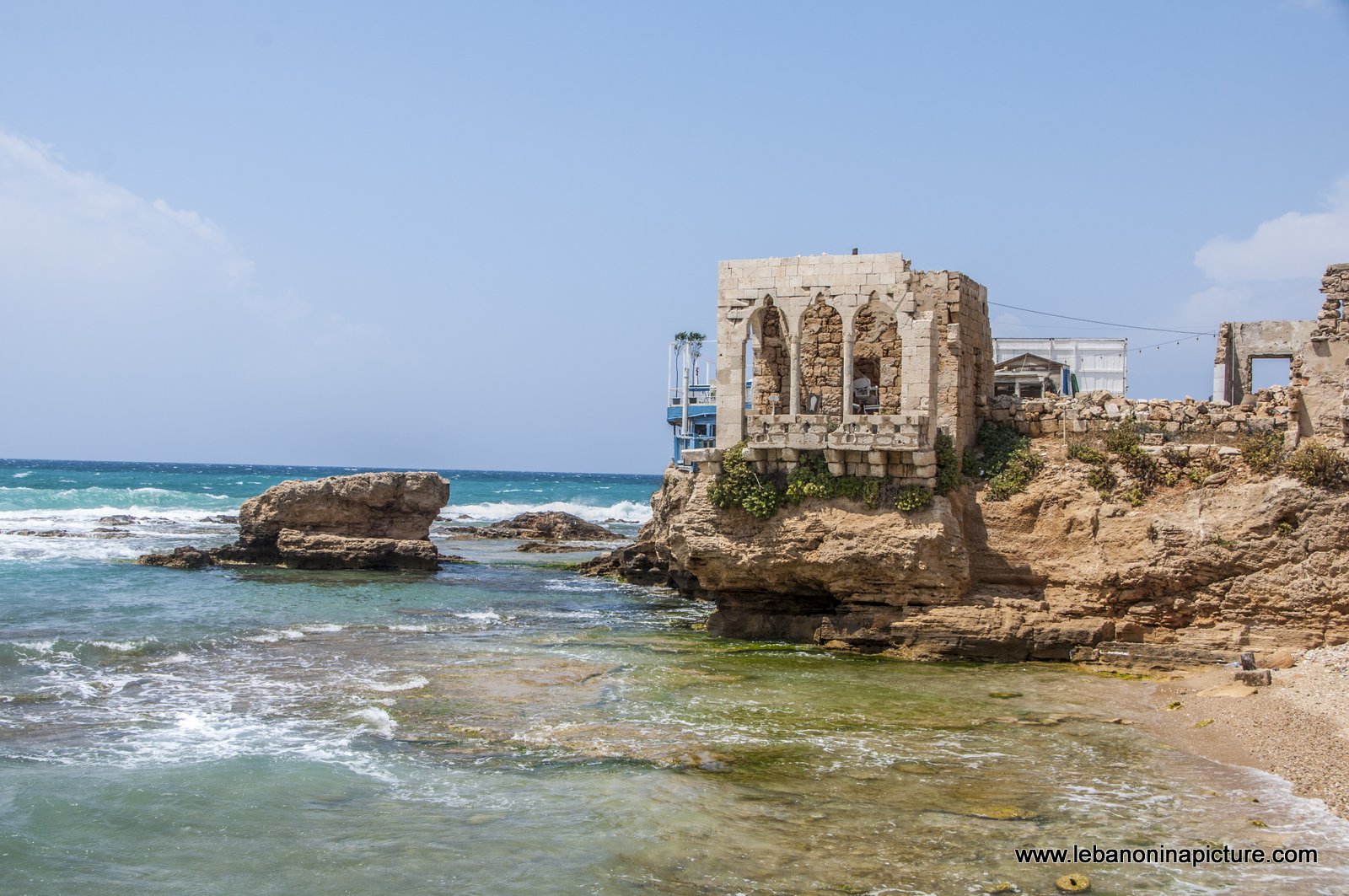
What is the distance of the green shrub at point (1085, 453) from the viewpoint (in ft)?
57.3

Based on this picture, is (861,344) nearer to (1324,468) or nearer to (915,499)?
(915,499)

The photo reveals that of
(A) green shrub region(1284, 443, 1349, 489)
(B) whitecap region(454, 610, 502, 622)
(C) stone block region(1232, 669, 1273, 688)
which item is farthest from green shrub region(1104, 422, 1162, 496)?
(B) whitecap region(454, 610, 502, 622)

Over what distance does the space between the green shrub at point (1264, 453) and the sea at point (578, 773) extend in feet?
14.2

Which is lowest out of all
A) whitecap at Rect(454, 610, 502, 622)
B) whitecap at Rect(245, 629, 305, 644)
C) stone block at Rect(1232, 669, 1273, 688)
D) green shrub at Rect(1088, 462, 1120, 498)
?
whitecap at Rect(454, 610, 502, 622)

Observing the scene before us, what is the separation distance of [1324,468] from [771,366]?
353 inches

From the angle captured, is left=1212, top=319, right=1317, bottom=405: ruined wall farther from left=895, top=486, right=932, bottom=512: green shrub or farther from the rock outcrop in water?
the rock outcrop in water

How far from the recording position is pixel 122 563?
3103 centimetres

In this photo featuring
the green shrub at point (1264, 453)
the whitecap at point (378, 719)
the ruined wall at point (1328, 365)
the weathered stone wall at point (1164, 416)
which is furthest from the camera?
the weathered stone wall at point (1164, 416)

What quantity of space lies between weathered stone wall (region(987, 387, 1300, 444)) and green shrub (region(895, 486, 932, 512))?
3.19 metres

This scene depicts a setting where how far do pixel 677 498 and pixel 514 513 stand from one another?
46.6 meters

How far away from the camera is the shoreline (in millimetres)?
10492

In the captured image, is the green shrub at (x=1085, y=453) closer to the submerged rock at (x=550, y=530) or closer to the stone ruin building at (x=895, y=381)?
the stone ruin building at (x=895, y=381)

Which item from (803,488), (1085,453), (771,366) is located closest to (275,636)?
(803,488)

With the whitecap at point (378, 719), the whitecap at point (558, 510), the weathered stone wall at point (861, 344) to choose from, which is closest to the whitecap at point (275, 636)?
the whitecap at point (378, 719)
